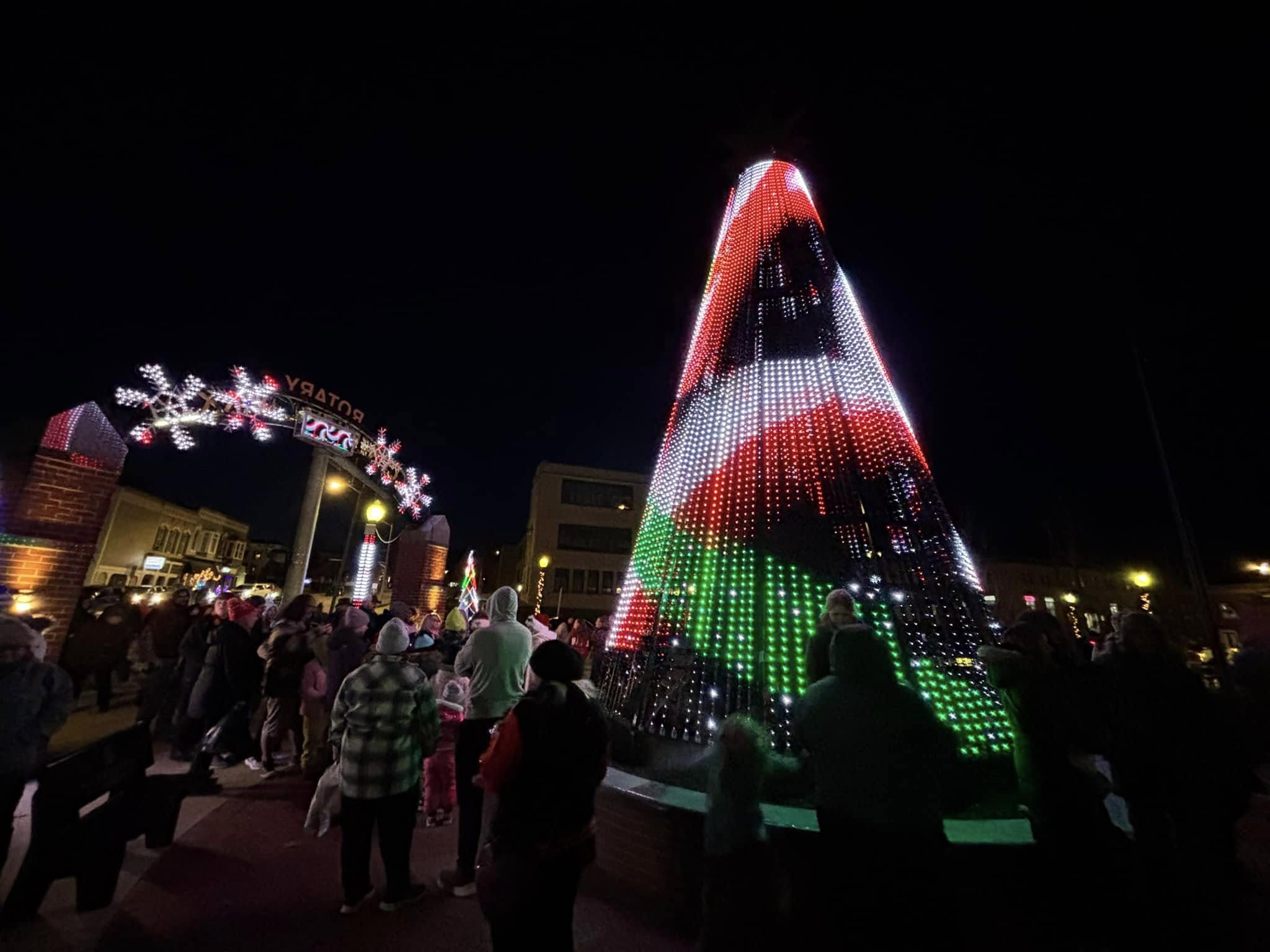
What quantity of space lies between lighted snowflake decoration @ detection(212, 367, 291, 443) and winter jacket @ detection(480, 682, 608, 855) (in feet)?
54.5

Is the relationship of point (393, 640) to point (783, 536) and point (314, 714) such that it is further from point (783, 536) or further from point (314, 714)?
point (314, 714)

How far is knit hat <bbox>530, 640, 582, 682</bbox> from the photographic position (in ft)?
7.59

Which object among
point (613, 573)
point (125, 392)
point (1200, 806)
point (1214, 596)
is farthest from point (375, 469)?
point (1214, 596)

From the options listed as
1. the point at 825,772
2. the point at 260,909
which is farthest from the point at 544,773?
the point at 260,909

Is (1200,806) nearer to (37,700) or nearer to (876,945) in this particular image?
(876,945)

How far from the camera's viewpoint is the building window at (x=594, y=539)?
116 feet

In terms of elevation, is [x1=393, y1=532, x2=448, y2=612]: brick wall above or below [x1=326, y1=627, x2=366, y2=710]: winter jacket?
above

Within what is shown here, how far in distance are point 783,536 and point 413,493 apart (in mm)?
22686

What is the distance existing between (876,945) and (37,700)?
5013 mm

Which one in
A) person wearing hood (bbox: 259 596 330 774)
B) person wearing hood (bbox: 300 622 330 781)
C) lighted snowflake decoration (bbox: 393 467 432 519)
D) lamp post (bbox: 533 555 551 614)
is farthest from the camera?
lamp post (bbox: 533 555 551 614)

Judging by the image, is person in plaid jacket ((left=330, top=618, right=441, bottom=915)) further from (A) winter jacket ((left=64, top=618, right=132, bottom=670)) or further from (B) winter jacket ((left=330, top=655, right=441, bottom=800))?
(A) winter jacket ((left=64, top=618, right=132, bottom=670))

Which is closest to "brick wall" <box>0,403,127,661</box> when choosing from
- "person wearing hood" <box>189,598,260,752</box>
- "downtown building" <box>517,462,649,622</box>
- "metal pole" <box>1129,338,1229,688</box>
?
"person wearing hood" <box>189,598,260,752</box>

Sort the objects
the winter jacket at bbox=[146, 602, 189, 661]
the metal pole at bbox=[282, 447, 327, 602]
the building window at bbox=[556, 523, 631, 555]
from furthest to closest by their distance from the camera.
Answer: the building window at bbox=[556, 523, 631, 555]
the metal pole at bbox=[282, 447, 327, 602]
the winter jacket at bbox=[146, 602, 189, 661]

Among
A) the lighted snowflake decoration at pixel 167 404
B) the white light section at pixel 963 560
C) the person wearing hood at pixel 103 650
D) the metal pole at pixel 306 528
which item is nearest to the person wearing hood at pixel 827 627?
the white light section at pixel 963 560
